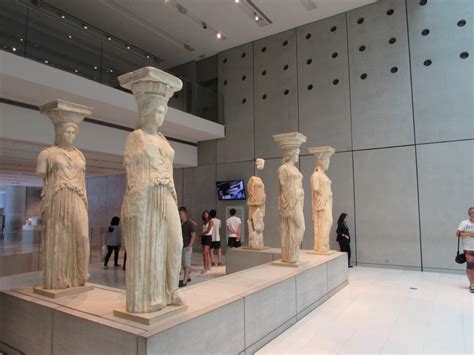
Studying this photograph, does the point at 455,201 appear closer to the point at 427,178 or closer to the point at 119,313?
the point at 427,178

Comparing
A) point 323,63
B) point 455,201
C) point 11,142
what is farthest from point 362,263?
point 11,142

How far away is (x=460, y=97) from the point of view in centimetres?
748

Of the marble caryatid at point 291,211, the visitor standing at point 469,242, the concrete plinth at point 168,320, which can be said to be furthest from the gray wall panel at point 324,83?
the concrete plinth at point 168,320

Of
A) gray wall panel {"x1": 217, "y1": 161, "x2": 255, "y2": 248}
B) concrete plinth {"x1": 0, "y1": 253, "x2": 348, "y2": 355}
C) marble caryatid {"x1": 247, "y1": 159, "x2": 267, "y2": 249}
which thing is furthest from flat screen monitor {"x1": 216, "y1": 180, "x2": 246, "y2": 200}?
concrete plinth {"x1": 0, "y1": 253, "x2": 348, "y2": 355}

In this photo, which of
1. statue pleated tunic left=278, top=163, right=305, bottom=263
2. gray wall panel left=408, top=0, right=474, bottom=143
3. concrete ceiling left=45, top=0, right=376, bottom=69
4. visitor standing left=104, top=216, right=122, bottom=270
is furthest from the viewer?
concrete ceiling left=45, top=0, right=376, bottom=69

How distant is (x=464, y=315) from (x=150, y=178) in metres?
4.59

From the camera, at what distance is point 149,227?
2.80 metres

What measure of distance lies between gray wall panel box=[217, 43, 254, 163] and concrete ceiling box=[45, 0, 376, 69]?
51cm

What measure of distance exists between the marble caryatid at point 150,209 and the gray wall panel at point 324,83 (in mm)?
6837

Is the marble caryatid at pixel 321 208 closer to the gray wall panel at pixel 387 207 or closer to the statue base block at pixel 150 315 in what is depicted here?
the gray wall panel at pixel 387 207

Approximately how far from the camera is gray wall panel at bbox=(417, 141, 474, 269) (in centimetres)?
729

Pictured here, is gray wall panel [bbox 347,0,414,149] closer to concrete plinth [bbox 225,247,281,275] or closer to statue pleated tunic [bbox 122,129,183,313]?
concrete plinth [bbox 225,247,281,275]

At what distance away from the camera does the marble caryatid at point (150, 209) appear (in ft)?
9.05

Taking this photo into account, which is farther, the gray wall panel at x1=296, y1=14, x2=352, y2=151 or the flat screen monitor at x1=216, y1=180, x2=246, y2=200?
the flat screen monitor at x1=216, y1=180, x2=246, y2=200
